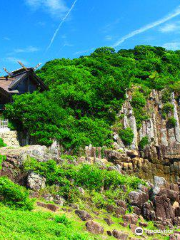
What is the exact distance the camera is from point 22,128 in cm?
2695

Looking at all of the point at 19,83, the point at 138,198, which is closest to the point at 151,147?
the point at 138,198

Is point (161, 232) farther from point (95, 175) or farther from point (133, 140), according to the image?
point (133, 140)

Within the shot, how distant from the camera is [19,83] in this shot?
31.4 m

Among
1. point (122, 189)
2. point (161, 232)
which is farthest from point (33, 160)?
point (161, 232)

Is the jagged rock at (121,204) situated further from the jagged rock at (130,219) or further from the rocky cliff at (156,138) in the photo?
the rocky cliff at (156,138)

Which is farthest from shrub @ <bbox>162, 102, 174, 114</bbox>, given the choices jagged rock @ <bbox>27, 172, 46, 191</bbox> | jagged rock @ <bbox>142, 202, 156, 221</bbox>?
jagged rock @ <bbox>27, 172, 46, 191</bbox>

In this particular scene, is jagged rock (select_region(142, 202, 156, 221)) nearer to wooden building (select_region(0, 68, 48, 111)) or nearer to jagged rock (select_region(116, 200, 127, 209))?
jagged rock (select_region(116, 200, 127, 209))

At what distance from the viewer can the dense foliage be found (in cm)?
2652

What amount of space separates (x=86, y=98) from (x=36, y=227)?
22231mm

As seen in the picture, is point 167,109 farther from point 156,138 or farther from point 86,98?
point 86,98

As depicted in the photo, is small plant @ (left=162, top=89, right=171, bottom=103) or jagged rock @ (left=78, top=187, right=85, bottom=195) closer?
jagged rock @ (left=78, top=187, right=85, bottom=195)

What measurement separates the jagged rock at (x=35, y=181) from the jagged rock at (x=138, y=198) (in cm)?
572

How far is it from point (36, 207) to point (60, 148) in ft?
Result: 41.1

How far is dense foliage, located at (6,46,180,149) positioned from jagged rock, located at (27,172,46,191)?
876 centimetres
